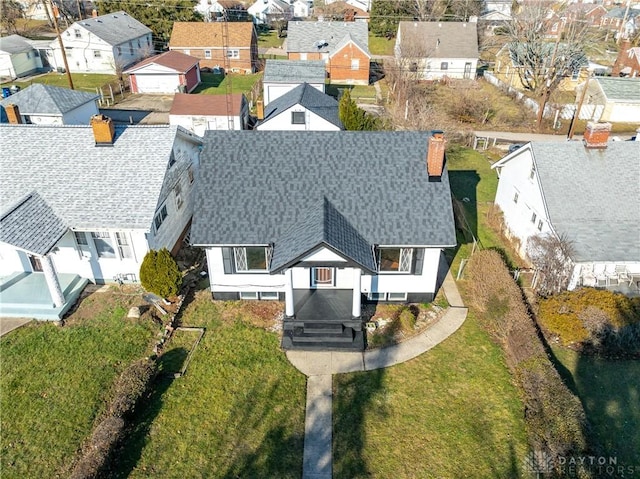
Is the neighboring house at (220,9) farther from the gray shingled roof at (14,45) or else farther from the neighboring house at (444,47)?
the neighboring house at (444,47)

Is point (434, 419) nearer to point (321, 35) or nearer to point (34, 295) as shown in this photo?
point (34, 295)

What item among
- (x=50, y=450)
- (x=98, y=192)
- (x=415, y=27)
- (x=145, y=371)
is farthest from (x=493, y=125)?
(x=50, y=450)

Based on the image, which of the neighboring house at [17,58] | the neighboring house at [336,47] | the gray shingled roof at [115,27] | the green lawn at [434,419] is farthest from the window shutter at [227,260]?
the neighboring house at [17,58]

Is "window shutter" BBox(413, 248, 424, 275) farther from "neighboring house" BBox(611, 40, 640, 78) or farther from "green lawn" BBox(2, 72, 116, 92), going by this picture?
"green lawn" BBox(2, 72, 116, 92)

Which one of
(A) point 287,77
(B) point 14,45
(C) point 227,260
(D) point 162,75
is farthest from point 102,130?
(B) point 14,45

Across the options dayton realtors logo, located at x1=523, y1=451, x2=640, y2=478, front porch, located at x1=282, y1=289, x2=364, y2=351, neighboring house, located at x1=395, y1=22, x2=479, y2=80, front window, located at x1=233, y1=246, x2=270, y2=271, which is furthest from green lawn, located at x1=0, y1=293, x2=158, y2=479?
neighboring house, located at x1=395, y1=22, x2=479, y2=80
